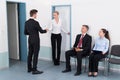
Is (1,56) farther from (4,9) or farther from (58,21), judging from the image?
(58,21)

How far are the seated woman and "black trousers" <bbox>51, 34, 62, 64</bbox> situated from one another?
109 centimetres

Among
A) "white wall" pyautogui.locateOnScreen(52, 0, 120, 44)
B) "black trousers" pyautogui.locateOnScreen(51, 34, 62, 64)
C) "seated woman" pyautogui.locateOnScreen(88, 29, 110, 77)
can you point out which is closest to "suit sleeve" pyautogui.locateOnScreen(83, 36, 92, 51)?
"seated woman" pyautogui.locateOnScreen(88, 29, 110, 77)

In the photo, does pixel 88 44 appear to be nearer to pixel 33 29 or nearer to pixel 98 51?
pixel 98 51

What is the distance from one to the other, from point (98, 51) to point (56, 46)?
134 centimetres

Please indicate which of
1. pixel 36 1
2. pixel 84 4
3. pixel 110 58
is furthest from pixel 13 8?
pixel 110 58

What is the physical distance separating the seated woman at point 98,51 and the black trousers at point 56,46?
1089mm

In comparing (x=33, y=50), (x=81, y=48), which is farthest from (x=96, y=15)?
(x=33, y=50)

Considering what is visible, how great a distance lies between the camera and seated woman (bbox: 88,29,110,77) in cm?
505

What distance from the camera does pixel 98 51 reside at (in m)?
5.27

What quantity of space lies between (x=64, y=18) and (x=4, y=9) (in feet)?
5.50

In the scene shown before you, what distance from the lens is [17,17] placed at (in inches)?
257

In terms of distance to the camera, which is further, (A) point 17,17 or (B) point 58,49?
(A) point 17,17

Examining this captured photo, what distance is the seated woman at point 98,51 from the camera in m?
5.05

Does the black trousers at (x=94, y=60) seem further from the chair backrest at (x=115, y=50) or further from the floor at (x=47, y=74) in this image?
the chair backrest at (x=115, y=50)
